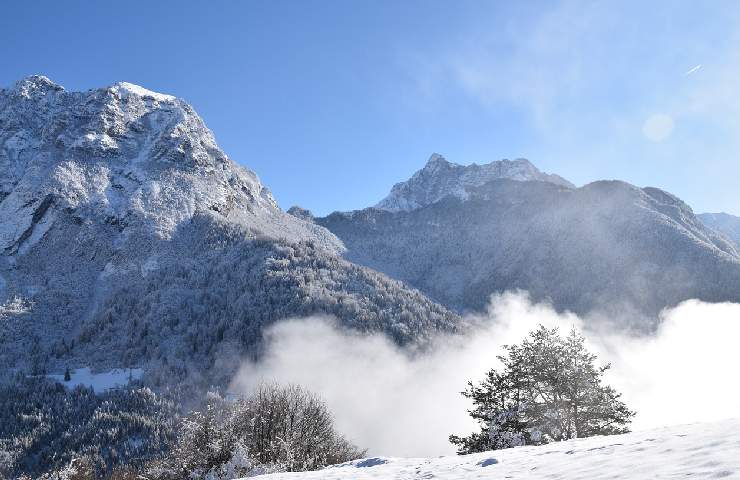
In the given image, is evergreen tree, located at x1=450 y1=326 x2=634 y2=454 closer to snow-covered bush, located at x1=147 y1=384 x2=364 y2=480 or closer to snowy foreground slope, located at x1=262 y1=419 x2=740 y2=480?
snowy foreground slope, located at x1=262 y1=419 x2=740 y2=480

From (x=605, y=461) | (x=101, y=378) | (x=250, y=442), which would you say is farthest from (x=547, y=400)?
(x=101, y=378)

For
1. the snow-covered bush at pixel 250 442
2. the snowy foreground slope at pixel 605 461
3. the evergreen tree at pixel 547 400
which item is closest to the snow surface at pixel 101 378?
the snow-covered bush at pixel 250 442

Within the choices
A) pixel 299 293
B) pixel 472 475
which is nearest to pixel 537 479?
pixel 472 475

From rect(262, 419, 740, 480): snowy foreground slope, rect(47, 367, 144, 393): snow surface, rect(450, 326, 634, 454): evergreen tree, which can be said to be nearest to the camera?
rect(262, 419, 740, 480): snowy foreground slope

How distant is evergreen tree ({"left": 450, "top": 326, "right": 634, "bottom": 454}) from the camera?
2634cm

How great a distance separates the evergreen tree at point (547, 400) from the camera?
26.3m

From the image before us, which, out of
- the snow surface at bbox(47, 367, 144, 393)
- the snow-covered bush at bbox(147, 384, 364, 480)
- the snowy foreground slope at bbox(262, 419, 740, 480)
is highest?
the snow surface at bbox(47, 367, 144, 393)

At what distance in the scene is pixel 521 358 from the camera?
28.5 metres

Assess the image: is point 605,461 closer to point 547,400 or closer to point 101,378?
point 547,400

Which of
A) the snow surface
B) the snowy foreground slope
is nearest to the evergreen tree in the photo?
the snowy foreground slope

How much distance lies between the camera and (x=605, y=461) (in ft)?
36.6

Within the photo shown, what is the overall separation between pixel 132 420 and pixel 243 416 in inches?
3849

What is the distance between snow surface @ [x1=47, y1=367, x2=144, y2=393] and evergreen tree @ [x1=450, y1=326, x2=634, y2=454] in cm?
14282

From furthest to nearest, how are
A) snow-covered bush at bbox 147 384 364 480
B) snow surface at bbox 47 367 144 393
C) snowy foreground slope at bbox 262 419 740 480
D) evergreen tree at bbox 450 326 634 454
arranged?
snow surface at bbox 47 367 144 393, snow-covered bush at bbox 147 384 364 480, evergreen tree at bbox 450 326 634 454, snowy foreground slope at bbox 262 419 740 480
